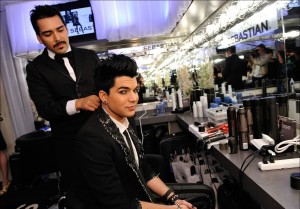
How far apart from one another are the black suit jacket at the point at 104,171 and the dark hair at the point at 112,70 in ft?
0.45

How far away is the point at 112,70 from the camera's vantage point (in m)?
1.14

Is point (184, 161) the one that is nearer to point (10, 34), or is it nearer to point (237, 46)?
point (237, 46)

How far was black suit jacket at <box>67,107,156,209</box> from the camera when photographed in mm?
1064

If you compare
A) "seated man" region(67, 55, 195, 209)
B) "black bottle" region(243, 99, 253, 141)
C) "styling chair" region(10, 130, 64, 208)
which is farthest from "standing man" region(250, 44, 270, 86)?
"styling chair" region(10, 130, 64, 208)

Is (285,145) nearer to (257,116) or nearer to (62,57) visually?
(257,116)

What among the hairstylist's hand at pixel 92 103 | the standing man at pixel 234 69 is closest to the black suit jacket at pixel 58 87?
the hairstylist's hand at pixel 92 103

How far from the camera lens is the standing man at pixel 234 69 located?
2.49 m

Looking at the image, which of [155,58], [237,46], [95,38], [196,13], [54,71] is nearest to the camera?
[54,71]

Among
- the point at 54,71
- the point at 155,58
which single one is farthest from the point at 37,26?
the point at 155,58

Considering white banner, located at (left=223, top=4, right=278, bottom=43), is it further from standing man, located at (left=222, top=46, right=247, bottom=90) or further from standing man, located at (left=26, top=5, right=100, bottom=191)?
standing man, located at (left=26, top=5, right=100, bottom=191)

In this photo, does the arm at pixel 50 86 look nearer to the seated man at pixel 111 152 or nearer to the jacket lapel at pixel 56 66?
the jacket lapel at pixel 56 66

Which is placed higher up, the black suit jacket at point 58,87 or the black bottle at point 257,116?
the black suit jacket at point 58,87

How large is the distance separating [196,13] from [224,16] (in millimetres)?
396

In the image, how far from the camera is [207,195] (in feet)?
4.75
